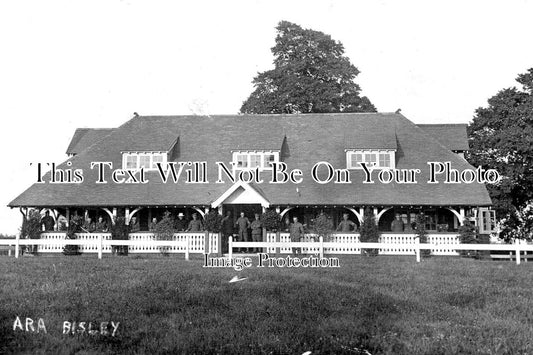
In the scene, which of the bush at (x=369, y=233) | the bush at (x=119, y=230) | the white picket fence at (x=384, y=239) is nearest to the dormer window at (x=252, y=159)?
the white picket fence at (x=384, y=239)

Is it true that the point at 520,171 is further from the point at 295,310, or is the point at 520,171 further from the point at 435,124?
the point at 295,310

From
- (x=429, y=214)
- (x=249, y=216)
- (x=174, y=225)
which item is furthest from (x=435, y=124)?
(x=174, y=225)

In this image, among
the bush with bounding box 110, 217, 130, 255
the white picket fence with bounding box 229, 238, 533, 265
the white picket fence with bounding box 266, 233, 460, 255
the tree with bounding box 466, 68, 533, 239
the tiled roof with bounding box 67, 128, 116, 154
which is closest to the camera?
the white picket fence with bounding box 229, 238, 533, 265

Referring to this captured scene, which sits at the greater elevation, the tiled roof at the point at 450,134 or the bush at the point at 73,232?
the tiled roof at the point at 450,134

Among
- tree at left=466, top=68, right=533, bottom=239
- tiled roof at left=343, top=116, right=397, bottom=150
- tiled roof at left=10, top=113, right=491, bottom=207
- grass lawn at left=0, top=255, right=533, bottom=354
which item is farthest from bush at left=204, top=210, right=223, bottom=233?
tree at left=466, top=68, right=533, bottom=239

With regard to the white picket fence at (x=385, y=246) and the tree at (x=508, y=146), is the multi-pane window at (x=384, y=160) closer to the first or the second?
the white picket fence at (x=385, y=246)

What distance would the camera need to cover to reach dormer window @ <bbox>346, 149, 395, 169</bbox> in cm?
3575

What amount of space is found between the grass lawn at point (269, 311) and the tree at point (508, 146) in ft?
76.6

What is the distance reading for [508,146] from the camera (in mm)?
40938

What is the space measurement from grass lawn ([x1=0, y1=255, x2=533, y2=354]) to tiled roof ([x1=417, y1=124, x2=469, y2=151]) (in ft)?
71.0

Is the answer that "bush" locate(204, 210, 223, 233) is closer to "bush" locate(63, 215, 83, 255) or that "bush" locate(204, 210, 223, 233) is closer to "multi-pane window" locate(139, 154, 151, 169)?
"bush" locate(63, 215, 83, 255)

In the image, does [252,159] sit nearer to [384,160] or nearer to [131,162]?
[131,162]

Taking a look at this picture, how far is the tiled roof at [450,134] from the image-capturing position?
132ft

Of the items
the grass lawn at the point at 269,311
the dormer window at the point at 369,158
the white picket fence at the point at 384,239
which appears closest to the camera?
the grass lawn at the point at 269,311
